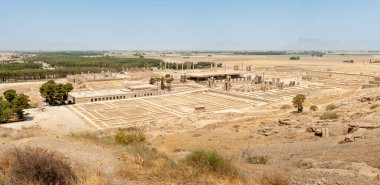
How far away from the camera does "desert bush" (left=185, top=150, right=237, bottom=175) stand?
11711 millimetres

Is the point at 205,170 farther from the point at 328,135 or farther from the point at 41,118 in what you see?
the point at 41,118

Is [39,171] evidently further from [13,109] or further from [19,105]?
[19,105]

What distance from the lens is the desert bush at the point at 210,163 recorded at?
11711 mm

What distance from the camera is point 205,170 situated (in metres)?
11.5

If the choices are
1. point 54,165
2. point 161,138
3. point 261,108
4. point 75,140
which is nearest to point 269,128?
point 161,138

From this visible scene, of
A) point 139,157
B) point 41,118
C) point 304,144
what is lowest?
point 41,118

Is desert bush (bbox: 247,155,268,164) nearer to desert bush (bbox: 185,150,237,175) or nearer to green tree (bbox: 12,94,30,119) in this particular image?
desert bush (bbox: 185,150,237,175)

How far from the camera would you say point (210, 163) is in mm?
12250

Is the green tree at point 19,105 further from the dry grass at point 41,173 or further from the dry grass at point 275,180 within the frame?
the dry grass at point 275,180

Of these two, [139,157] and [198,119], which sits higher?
[139,157]

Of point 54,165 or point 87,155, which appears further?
point 87,155

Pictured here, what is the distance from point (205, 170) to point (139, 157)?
3262mm

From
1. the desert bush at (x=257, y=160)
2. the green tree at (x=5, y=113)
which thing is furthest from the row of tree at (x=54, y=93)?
the desert bush at (x=257, y=160)

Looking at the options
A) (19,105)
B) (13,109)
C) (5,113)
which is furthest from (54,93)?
(5,113)
